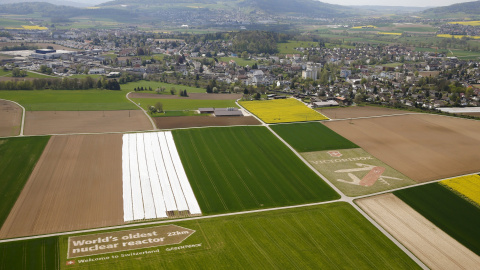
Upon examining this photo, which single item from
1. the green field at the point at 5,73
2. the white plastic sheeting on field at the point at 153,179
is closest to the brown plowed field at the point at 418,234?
the white plastic sheeting on field at the point at 153,179

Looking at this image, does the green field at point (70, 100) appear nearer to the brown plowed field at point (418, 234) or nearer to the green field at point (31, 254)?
the green field at point (31, 254)

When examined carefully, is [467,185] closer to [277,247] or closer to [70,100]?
[277,247]

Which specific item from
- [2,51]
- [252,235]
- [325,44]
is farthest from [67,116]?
[325,44]

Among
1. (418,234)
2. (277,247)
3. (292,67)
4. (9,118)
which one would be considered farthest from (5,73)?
(418,234)

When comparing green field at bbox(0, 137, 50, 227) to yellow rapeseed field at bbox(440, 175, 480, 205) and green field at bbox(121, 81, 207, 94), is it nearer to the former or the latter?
green field at bbox(121, 81, 207, 94)

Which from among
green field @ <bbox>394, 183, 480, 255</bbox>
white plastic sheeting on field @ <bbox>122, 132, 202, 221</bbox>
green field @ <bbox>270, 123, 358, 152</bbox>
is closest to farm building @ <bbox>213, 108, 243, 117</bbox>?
green field @ <bbox>270, 123, 358, 152</bbox>
